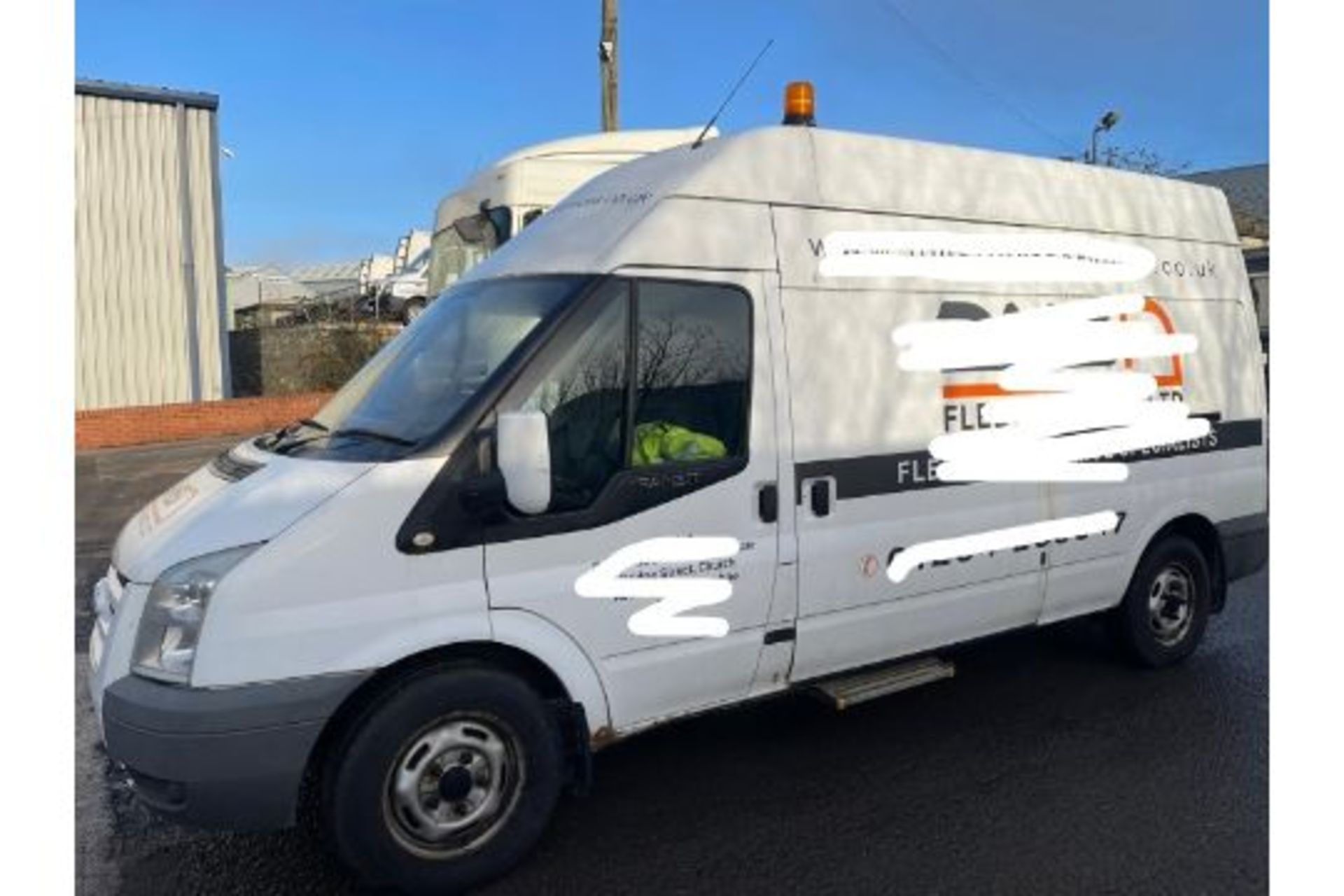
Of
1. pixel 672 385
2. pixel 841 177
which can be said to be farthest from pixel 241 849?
pixel 841 177

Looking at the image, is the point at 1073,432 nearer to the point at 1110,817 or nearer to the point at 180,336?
the point at 1110,817

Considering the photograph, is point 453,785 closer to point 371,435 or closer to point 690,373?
point 371,435

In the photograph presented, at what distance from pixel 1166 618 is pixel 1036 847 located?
239cm

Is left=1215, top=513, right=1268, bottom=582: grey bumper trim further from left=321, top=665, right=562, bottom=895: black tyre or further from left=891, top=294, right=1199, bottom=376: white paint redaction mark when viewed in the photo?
left=321, top=665, right=562, bottom=895: black tyre

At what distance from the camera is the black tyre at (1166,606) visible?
5348 millimetres

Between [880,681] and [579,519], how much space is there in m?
1.61

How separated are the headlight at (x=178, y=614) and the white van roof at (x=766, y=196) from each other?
157cm

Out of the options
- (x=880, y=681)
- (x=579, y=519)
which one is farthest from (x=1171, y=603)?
(x=579, y=519)

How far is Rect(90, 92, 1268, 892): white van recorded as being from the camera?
10.3 ft

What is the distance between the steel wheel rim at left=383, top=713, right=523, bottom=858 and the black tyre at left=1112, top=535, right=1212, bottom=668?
342 centimetres

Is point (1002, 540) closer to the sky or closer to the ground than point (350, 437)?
closer to the ground

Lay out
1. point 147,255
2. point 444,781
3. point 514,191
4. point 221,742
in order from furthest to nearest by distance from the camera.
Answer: point 147,255 → point 514,191 → point 444,781 → point 221,742

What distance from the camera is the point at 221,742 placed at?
3.06 meters

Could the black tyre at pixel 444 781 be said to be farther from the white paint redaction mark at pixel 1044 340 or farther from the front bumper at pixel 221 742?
the white paint redaction mark at pixel 1044 340
